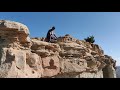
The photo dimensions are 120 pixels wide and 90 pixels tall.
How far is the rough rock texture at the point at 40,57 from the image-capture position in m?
6.68

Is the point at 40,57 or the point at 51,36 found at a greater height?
the point at 51,36

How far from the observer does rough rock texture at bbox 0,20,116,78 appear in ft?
21.9

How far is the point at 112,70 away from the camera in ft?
44.9

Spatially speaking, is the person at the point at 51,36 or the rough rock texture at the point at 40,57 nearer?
the rough rock texture at the point at 40,57

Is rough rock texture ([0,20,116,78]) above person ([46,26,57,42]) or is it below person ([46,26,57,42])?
below

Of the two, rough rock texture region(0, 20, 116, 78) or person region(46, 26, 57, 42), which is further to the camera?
person region(46, 26, 57, 42)

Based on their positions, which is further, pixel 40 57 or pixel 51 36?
pixel 51 36

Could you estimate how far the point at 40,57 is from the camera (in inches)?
325

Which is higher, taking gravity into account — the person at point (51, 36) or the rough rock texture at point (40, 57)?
the person at point (51, 36)

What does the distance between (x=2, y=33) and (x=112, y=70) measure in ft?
Result: 29.3
